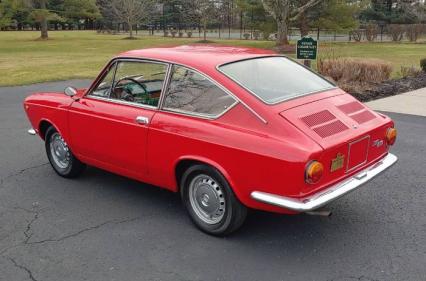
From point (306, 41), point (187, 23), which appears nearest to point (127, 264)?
point (306, 41)

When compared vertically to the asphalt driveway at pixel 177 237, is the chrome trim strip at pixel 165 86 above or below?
above

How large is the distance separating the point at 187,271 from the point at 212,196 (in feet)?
2.31

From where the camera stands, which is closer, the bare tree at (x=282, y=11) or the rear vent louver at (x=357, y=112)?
the rear vent louver at (x=357, y=112)

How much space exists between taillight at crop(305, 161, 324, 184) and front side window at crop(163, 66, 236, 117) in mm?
836

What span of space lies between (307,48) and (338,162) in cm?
676

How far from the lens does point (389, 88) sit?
1206 centimetres

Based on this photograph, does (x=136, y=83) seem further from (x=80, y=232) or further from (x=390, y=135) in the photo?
(x=390, y=135)

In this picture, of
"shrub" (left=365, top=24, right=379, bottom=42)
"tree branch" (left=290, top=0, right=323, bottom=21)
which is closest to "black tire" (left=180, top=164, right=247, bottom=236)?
"tree branch" (left=290, top=0, right=323, bottom=21)

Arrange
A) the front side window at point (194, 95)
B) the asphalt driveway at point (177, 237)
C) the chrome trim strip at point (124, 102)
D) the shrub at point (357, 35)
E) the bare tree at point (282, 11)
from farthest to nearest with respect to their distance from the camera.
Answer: the shrub at point (357, 35) < the bare tree at point (282, 11) < the chrome trim strip at point (124, 102) < the front side window at point (194, 95) < the asphalt driveway at point (177, 237)

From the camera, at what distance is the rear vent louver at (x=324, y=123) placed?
3750 mm

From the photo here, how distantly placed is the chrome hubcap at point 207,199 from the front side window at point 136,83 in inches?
41.6

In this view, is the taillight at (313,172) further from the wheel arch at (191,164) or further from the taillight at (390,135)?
the taillight at (390,135)

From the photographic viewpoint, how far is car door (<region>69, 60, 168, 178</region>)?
4438 mm

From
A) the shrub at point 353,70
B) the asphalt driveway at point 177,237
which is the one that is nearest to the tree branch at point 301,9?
the shrub at point 353,70
